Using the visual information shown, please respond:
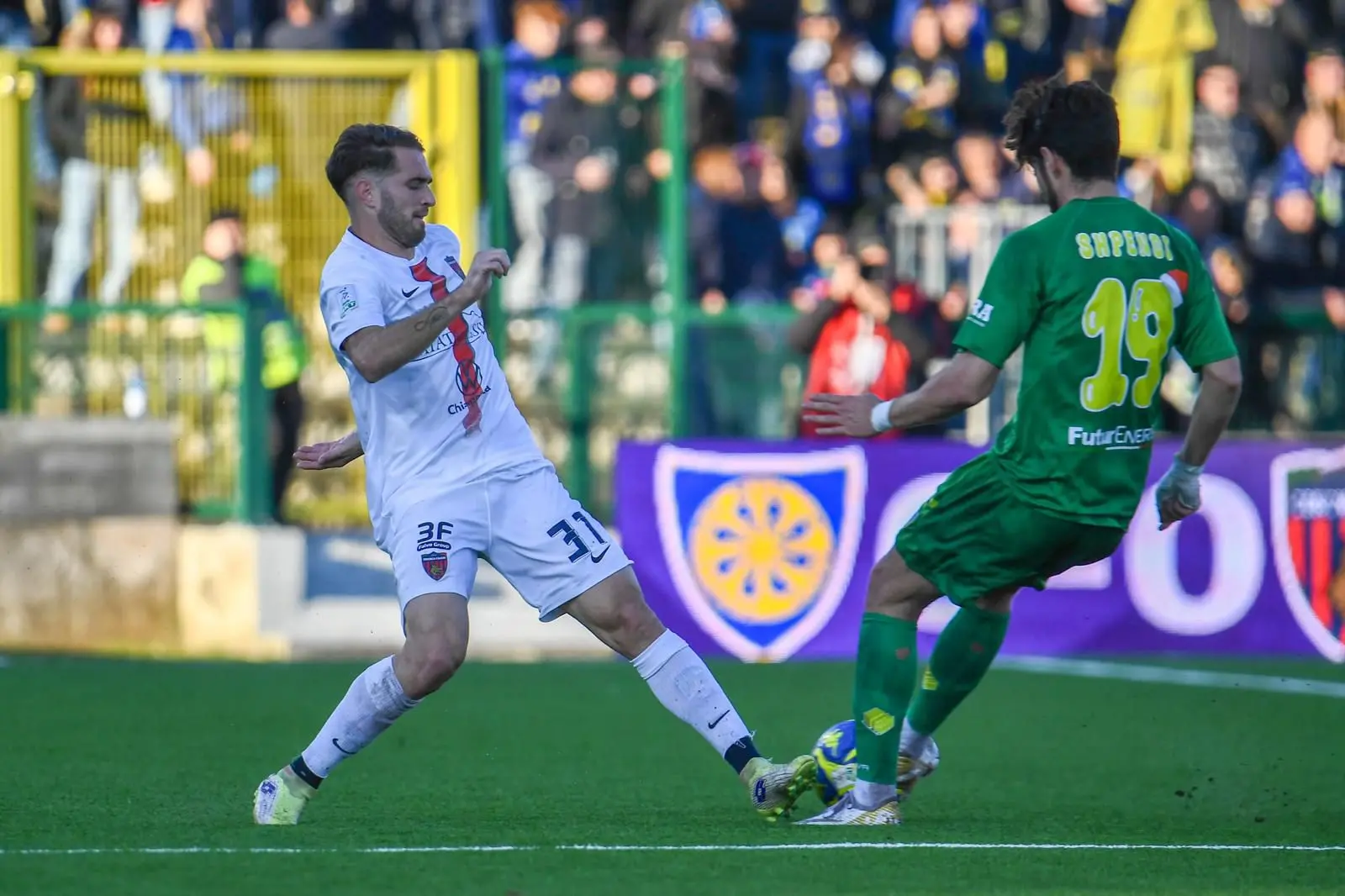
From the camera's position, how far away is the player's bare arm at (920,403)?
6426 mm

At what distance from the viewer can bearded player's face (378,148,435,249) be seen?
674 cm

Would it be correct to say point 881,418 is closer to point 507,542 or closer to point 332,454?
point 507,542

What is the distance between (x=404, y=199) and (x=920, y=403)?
5.04 feet

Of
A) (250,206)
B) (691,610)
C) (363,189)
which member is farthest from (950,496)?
(250,206)

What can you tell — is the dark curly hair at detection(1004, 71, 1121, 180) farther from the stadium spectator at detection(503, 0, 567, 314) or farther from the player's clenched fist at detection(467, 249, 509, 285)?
the stadium spectator at detection(503, 0, 567, 314)

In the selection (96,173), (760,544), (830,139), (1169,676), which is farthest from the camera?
(830,139)

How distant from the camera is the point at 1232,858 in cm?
627

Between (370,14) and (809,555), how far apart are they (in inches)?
193

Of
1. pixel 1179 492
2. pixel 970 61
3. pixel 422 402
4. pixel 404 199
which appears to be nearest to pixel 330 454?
pixel 422 402

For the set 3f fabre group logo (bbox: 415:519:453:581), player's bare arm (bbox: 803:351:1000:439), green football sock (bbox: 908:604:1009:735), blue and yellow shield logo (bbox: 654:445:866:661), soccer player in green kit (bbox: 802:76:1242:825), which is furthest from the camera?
blue and yellow shield logo (bbox: 654:445:866:661)

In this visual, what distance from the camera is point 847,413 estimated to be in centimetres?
646

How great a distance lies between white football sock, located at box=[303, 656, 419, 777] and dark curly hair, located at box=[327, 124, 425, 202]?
135 centimetres

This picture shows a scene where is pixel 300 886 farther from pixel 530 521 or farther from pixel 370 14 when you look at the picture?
pixel 370 14

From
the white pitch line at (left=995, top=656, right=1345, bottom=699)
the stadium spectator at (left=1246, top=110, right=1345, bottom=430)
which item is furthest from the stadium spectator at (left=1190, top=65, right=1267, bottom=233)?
the white pitch line at (left=995, top=656, right=1345, bottom=699)
